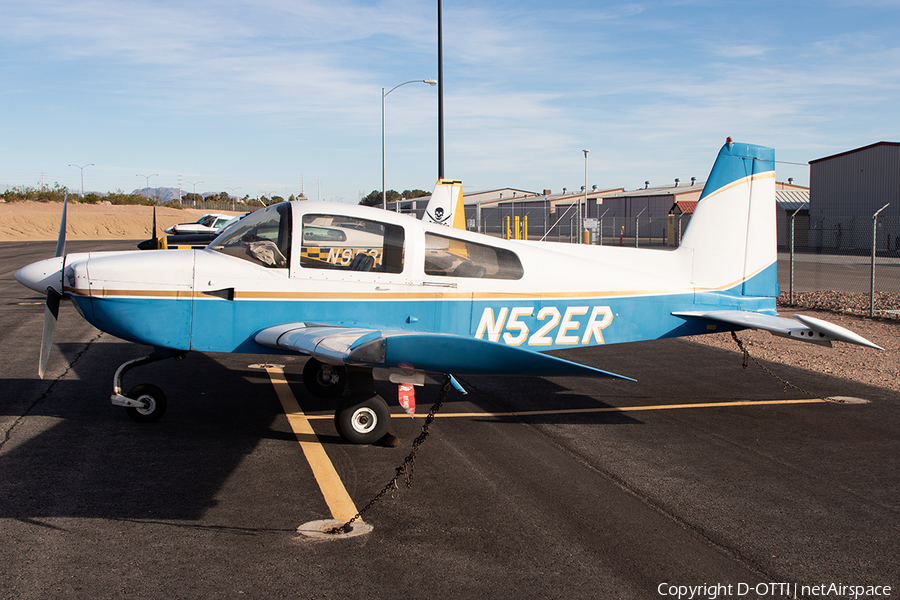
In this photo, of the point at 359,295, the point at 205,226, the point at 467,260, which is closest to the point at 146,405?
the point at 359,295

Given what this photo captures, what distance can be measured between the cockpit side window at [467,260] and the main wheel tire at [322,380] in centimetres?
195

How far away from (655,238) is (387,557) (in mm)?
51601

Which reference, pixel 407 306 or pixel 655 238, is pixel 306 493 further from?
pixel 655 238

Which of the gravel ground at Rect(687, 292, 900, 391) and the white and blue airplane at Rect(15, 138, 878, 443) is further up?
the white and blue airplane at Rect(15, 138, 878, 443)

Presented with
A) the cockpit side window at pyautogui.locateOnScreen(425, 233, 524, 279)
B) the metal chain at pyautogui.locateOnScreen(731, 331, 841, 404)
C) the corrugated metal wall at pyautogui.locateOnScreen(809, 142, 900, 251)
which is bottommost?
the metal chain at pyautogui.locateOnScreen(731, 331, 841, 404)

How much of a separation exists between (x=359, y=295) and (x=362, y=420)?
3.90ft

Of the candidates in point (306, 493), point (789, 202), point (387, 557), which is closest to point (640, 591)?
point (387, 557)

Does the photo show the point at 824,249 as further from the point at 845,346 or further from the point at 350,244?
the point at 350,244

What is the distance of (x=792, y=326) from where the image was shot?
20.7 ft

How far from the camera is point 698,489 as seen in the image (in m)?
4.87

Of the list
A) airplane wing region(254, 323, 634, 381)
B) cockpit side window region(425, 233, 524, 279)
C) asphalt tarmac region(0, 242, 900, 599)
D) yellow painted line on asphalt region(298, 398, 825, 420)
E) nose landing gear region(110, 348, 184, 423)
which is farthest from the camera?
yellow painted line on asphalt region(298, 398, 825, 420)

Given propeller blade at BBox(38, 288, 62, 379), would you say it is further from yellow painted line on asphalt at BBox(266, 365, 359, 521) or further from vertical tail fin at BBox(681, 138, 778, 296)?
vertical tail fin at BBox(681, 138, 778, 296)

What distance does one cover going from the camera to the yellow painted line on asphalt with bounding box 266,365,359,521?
4559 millimetres

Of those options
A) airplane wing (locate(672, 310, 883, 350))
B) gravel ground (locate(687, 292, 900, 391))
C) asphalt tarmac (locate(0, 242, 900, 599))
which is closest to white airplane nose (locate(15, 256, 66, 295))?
asphalt tarmac (locate(0, 242, 900, 599))
